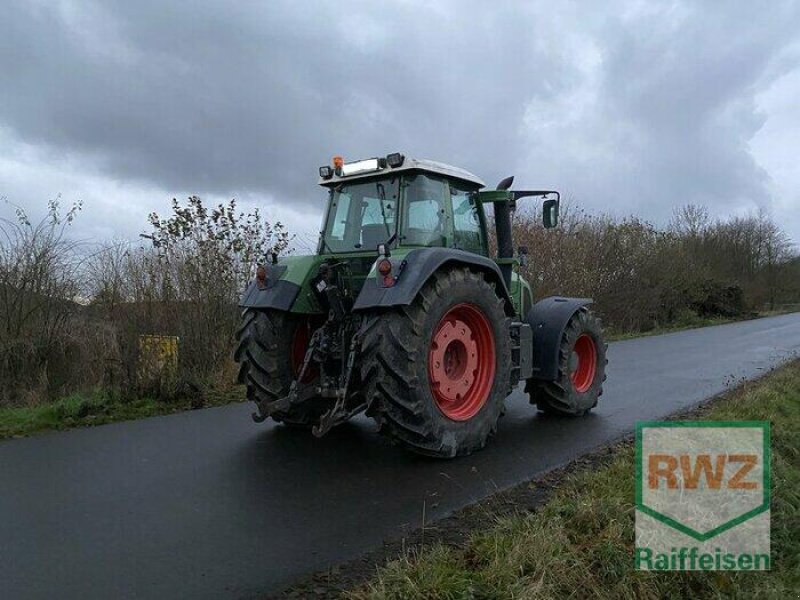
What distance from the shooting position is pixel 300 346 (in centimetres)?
589

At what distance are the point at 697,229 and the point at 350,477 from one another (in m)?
39.0

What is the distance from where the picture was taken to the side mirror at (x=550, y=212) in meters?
6.51

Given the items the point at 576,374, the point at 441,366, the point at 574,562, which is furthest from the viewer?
the point at 576,374

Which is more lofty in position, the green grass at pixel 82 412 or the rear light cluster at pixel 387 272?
the rear light cluster at pixel 387 272

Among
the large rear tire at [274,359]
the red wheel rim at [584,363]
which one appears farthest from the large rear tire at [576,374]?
the large rear tire at [274,359]

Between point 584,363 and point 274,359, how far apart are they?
3.48 meters

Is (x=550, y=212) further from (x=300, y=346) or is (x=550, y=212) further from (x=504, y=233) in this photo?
(x=300, y=346)

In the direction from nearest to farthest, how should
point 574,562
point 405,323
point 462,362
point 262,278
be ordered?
point 574,562, point 405,323, point 462,362, point 262,278

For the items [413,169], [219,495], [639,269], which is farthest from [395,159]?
[639,269]

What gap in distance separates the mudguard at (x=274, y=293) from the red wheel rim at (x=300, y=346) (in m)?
0.41

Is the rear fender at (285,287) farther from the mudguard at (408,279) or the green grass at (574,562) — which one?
the green grass at (574,562)

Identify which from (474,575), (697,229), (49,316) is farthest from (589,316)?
(697,229)

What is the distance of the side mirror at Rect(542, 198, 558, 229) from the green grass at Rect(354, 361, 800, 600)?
2.87m

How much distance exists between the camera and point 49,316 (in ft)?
26.8
